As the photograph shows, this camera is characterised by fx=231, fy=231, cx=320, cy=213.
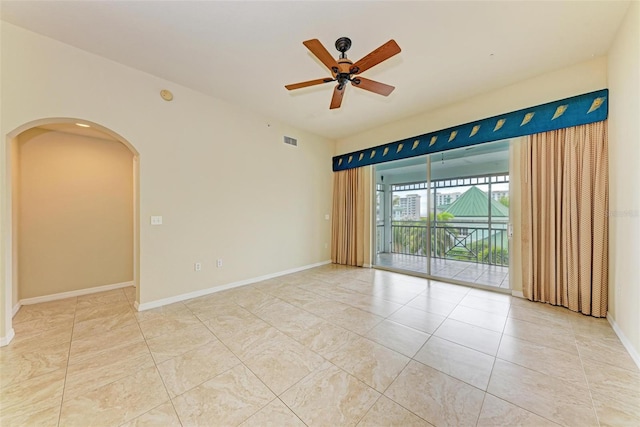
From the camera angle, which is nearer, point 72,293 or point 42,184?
point 42,184

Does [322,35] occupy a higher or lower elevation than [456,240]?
higher

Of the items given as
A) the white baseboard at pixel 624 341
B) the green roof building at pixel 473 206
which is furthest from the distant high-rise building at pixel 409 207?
the white baseboard at pixel 624 341

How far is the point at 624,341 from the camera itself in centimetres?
219

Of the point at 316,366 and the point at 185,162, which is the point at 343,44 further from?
the point at 316,366

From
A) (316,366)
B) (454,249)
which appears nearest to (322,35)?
(316,366)

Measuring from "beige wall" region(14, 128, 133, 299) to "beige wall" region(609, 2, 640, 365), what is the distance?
21.6 feet

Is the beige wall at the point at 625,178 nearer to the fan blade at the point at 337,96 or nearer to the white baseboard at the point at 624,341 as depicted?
the white baseboard at the point at 624,341

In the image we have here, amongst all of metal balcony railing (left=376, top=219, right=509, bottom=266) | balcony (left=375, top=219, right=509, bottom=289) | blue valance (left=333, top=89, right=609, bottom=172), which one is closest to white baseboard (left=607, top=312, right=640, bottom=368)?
balcony (left=375, top=219, right=509, bottom=289)

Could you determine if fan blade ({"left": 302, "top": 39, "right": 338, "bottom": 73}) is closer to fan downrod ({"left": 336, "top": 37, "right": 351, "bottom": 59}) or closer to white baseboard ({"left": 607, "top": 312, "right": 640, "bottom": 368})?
fan downrod ({"left": 336, "top": 37, "right": 351, "bottom": 59})

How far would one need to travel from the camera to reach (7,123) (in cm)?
228

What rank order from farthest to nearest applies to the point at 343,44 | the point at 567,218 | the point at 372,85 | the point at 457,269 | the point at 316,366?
1. the point at 457,269
2. the point at 567,218
3. the point at 372,85
4. the point at 343,44
5. the point at 316,366

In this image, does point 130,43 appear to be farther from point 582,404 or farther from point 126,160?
point 582,404

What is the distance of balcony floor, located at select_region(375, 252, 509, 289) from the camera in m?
4.28

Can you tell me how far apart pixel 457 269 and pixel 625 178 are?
318cm
